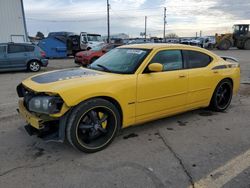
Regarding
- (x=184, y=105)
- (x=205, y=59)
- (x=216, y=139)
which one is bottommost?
(x=216, y=139)

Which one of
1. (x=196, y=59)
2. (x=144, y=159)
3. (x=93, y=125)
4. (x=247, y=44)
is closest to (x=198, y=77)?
(x=196, y=59)

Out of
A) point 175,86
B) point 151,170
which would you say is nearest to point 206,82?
point 175,86

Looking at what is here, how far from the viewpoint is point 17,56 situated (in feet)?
39.8

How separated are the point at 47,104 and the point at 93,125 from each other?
74 cm

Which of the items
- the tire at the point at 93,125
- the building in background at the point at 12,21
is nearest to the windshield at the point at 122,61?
the tire at the point at 93,125

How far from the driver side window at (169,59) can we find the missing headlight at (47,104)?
5.83 feet

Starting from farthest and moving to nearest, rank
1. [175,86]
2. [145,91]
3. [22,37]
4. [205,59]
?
[22,37], [205,59], [175,86], [145,91]

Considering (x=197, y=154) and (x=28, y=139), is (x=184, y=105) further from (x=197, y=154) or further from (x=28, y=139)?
(x=28, y=139)

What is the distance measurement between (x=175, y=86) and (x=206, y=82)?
926 mm

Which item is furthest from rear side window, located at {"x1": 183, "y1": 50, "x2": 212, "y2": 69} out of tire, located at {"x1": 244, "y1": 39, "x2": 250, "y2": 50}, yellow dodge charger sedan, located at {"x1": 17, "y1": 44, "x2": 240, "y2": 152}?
tire, located at {"x1": 244, "y1": 39, "x2": 250, "y2": 50}

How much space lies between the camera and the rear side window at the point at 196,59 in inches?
185

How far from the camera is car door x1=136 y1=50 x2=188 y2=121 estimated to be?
154 inches

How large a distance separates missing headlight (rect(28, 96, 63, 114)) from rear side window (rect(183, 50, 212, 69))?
2.65 metres

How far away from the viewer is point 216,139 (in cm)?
399
